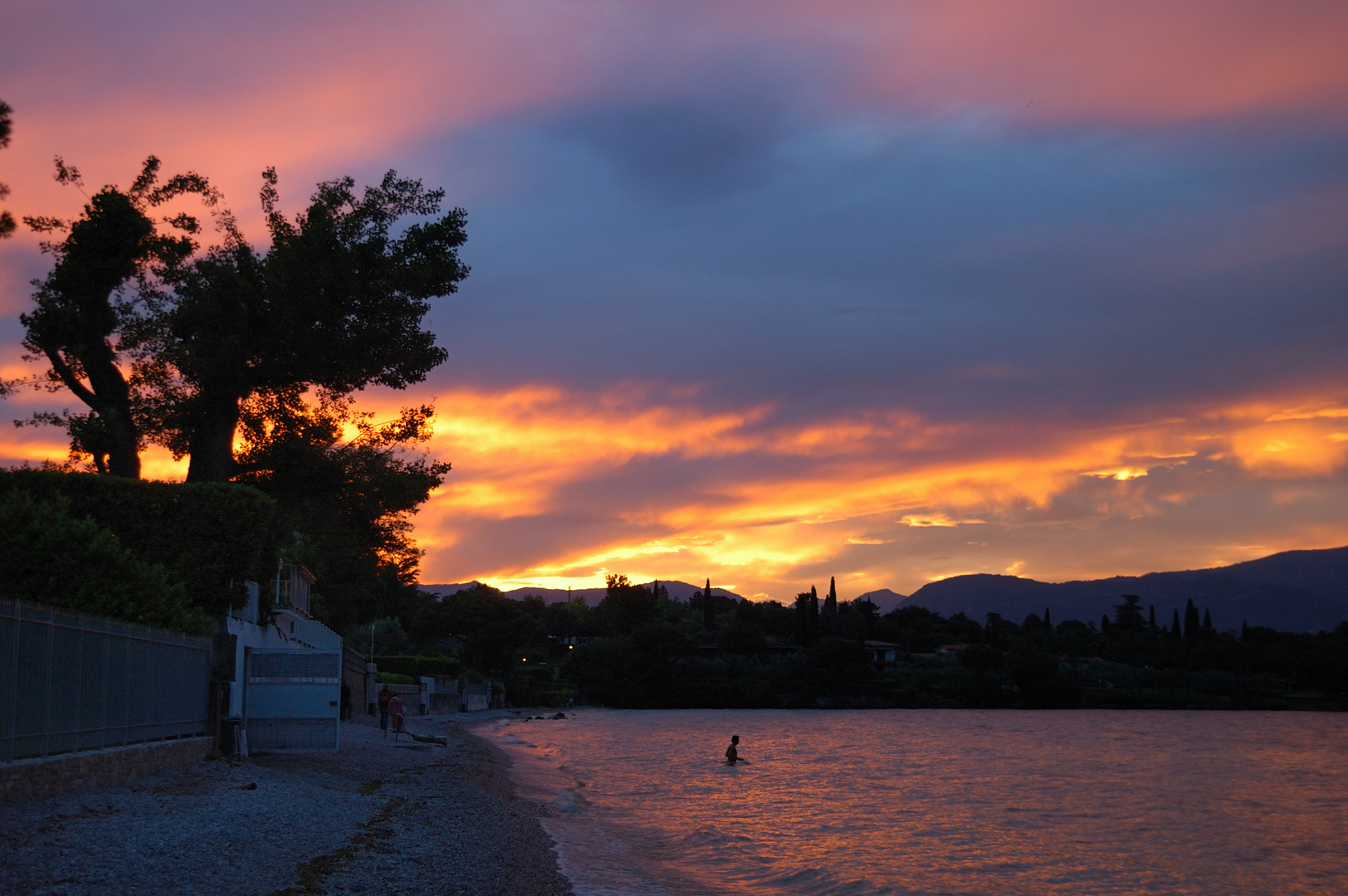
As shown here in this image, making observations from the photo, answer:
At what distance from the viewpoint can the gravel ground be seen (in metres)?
10.8

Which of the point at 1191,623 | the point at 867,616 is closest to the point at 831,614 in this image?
the point at 867,616

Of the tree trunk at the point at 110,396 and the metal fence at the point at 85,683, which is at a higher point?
the tree trunk at the point at 110,396

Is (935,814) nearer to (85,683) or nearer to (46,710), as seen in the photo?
(85,683)

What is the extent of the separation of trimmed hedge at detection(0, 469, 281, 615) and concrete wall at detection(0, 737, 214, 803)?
14.7 feet

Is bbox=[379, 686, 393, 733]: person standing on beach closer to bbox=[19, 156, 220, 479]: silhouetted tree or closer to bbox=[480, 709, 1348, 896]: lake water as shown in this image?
bbox=[480, 709, 1348, 896]: lake water

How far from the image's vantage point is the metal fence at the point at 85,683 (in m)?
13.0

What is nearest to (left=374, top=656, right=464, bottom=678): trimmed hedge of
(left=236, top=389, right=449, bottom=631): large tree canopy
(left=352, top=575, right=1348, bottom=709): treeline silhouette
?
(left=352, top=575, right=1348, bottom=709): treeline silhouette

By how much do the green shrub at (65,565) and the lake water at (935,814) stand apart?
10.0 m

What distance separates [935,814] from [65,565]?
27.2m

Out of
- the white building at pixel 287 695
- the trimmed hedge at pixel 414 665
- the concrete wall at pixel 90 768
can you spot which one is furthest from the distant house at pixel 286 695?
the trimmed hedge at pixel 414 665

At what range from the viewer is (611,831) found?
2531 centimetres

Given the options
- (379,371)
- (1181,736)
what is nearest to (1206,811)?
(379,371)

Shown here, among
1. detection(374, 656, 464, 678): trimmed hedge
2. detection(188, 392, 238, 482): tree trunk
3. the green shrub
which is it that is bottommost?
detection(374, 656, 464, 678): trimmed hedge

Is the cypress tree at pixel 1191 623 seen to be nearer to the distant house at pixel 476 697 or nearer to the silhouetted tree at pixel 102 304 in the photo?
the distant house at pixel 476 697
